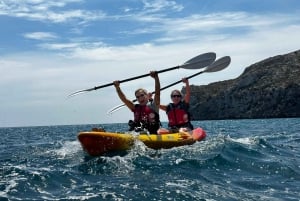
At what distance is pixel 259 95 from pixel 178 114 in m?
90.7

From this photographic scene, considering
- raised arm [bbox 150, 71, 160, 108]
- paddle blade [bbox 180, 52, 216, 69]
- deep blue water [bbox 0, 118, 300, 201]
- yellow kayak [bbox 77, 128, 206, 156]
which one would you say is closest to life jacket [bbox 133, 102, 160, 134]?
raised arm [bbox 150, 71, 160, 108]

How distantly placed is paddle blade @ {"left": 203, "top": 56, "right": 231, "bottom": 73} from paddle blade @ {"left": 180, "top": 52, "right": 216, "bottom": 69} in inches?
40.7

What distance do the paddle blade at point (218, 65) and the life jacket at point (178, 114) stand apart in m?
3.15

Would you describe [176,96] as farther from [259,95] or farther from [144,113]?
[259,95]

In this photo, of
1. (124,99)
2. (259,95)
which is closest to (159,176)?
(124,99)

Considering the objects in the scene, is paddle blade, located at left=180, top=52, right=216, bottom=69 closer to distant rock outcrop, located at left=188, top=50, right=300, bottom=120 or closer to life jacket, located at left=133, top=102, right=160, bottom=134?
life jacket, located at left=133, top=102, right=160, bottom=134

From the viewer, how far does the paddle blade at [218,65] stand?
16828 mm

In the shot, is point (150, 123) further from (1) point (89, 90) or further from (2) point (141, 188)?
(2) point (141, 188)

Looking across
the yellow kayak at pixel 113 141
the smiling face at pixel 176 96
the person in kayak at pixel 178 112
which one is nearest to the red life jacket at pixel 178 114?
the person in kayak at pixel 178 112

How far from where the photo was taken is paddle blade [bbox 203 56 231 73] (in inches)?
663

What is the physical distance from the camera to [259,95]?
10150 cm

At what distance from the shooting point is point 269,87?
332 ft

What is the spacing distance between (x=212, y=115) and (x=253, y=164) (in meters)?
102

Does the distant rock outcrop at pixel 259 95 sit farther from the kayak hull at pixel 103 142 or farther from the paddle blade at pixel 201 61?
the kayak hull at pixel 103 142
